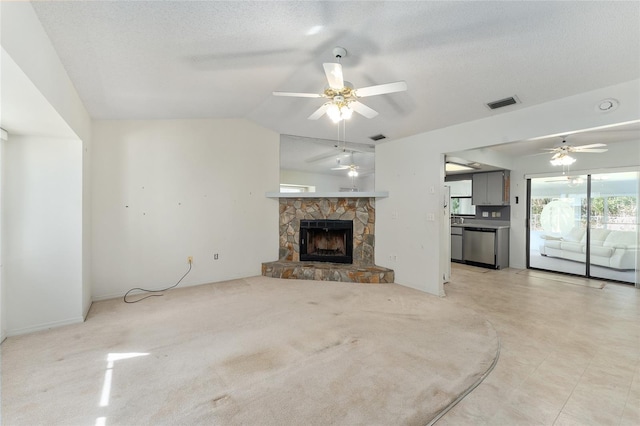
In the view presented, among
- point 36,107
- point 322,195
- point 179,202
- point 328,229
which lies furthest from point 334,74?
point 328,229

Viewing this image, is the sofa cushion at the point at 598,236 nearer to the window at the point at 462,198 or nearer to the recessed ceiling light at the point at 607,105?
the window at the point at 462,198

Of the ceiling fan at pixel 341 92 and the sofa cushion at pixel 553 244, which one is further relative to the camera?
the sofa cushion at pixel 553 244

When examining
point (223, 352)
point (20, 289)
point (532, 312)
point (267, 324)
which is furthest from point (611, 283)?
point (20, 289)

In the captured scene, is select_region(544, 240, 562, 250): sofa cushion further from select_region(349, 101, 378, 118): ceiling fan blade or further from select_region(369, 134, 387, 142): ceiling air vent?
select_region(349, 101, 378, 118): ceiling fan blade

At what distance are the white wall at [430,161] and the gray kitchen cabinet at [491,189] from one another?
6.61ft

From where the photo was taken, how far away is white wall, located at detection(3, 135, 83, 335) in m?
2.71

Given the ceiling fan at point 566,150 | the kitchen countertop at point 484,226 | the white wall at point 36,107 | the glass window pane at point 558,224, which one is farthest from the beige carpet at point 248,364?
the glass window pane at point 558,224

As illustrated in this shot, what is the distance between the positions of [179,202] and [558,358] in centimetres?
500

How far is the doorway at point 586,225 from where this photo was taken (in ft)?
15.9

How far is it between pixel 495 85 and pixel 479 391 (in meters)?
2.91

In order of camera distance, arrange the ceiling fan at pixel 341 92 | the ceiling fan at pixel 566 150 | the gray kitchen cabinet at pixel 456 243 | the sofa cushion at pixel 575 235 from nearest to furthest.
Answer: the ceiling fan at pixel 341 92, the ceiling fan at pixel 566 150, the sofa cushion at pixel 575 235, the gray kitchen cabinet at pixel 456 243

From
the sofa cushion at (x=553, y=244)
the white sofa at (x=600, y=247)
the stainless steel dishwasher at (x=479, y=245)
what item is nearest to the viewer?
the white sofa at (x=600, y=247)

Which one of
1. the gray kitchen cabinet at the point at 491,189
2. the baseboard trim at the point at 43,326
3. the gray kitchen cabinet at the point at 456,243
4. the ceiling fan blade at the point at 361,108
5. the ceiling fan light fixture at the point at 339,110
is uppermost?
the ceiling fan blade at the point at 361,108

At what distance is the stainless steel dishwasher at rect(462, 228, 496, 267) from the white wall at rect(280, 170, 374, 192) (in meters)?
3.02
